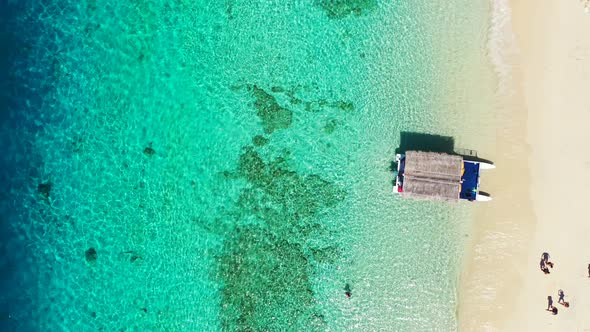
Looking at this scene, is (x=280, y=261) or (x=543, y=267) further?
(x=280, y=261)

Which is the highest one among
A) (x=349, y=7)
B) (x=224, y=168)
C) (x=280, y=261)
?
(x=349, y=7)

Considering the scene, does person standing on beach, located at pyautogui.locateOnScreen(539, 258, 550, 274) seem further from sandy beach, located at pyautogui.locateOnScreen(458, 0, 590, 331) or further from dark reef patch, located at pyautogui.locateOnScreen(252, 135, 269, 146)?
dark reef patch, located at pyautogui.locateOnScreen(252, 135, 269, 146)

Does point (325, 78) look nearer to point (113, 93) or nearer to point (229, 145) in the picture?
point (229, 145)

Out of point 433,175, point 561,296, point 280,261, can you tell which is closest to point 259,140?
point 280,261

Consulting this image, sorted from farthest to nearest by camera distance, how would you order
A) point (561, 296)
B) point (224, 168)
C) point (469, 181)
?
point (224, 168) → point (561, 296) → point (469, 181)

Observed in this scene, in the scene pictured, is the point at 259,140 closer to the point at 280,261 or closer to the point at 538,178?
the point at 280,261

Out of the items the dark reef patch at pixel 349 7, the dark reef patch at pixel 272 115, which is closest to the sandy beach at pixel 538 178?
the dark reef patch at pixel 349 7

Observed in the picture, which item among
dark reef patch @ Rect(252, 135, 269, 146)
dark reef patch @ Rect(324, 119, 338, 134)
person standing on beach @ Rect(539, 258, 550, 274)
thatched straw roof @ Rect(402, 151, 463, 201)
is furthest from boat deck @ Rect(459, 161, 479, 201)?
dark reef patch @ Rect(252, 135, 269, 146)

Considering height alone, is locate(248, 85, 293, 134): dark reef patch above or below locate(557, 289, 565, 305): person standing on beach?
above
